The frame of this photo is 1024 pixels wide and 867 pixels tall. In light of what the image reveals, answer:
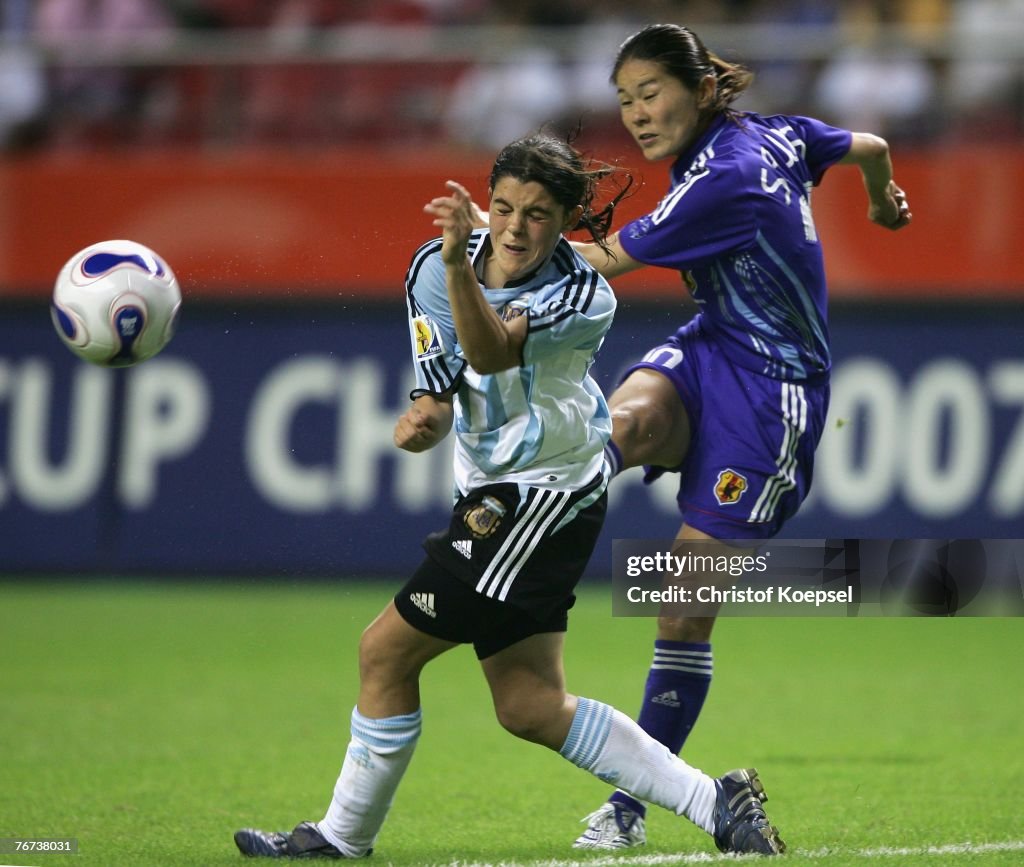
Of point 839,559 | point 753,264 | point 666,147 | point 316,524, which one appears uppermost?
point 666,147

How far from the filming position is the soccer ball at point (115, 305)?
15.7 feet

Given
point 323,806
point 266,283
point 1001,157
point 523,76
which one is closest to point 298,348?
point 266,283

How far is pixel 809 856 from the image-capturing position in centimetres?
424

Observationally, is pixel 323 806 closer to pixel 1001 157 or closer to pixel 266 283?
pixel 266 283

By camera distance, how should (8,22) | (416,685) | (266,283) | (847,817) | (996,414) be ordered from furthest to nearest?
(8,22)
(266,283)
(996,414)
(847,817)
(416,685)

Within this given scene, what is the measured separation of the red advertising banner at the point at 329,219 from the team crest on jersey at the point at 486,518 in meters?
5.89

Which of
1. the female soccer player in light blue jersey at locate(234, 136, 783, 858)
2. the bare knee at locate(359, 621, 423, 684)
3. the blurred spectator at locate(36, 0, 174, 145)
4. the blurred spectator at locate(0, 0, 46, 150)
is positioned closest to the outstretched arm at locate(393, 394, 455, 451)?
the female soccer player in light blue jersey at locate(234, 136, 783, 858)

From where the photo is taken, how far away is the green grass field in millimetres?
4629

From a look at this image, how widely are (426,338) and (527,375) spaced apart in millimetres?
264

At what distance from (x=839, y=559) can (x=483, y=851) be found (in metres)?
2.79

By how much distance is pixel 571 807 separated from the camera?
5.18 m

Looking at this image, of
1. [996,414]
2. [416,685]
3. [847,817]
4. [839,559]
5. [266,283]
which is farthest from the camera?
[266,283]

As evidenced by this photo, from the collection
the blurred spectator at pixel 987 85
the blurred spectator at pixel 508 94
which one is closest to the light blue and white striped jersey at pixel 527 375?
the blurred spectator at pixel 508 94

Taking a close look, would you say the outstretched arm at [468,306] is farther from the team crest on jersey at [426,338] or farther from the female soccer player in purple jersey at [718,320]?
the female soccer player in purple jersey at [718,320]
